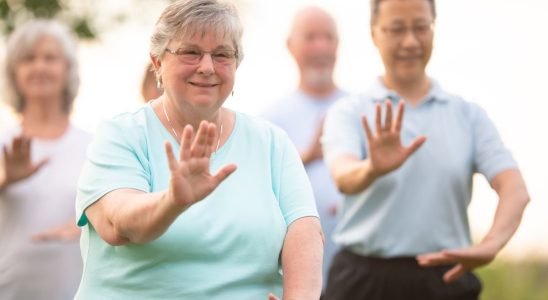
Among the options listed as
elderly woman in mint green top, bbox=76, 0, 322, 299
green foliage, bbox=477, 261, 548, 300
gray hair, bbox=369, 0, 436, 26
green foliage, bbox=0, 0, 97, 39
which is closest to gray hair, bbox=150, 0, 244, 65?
elderly woman in mint green top, bbox=76, 0, 322, 299

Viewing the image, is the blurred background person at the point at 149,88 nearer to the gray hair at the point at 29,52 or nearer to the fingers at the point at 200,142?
the gray hair at the point at 29,52

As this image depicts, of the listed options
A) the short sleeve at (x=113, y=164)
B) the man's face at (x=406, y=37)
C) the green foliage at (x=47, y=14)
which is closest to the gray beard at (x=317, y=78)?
the man's face at (x=406, y=37)

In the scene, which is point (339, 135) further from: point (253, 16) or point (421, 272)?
point (253, 16)

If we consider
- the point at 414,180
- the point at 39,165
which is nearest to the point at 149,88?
the point at 39,165

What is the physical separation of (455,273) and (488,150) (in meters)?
0.55

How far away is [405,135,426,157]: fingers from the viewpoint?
15.5ft


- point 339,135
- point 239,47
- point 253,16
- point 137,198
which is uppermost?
point 239,47

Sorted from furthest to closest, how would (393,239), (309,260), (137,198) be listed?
(393,239) → (309,260) → (137,198)

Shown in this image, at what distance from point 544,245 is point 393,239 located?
4.96m

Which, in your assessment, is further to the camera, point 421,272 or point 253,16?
point 253,16

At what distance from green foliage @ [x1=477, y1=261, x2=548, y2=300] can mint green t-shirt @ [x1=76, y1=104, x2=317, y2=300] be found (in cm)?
623

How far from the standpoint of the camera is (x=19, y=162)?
5914 millimetres

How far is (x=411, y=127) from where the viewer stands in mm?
5297

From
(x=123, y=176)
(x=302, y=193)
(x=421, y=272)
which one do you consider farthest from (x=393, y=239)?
(x=123, y=176)
